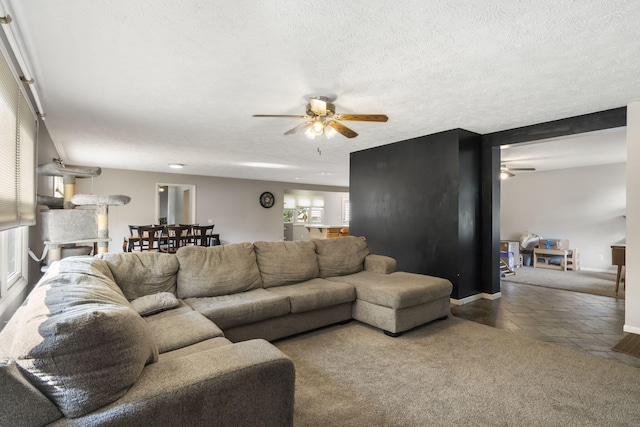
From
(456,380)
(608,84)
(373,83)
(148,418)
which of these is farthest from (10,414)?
(608,84)

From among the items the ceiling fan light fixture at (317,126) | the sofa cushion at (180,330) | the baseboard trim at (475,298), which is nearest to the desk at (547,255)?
the baseboard trim at (475,298)

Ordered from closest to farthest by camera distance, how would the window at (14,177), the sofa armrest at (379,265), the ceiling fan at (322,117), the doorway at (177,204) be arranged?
the window at (14,177) → the ceiling fan at (322,117) → the sofa armrest at (379,265) → the doorway at (177,204)

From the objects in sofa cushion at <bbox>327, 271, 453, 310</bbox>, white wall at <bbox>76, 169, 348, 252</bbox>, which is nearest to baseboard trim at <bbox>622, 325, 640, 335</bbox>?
sofa cushion at <bbox>327, 271, 453, 310</bbox>

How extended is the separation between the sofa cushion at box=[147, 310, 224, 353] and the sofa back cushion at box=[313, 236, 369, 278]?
70.9 inches

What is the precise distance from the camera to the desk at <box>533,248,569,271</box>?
269 inches

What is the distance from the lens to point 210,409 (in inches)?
49.3

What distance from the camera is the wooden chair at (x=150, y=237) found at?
646 centimetres

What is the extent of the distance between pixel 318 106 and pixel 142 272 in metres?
2.14

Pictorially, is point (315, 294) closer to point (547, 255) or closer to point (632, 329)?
point (632, 329)

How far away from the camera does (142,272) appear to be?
2740mm

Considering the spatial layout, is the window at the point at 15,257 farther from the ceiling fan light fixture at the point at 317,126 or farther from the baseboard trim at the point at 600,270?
the baseboard trim at the point at 600,270

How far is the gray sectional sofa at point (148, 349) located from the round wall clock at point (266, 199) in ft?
21.9

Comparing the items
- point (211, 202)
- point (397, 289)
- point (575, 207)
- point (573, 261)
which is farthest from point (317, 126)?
point (575, 207)

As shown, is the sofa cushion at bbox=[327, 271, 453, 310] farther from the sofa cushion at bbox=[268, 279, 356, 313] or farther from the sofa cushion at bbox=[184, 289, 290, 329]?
the sofa cushion at bbox=[184, 289, 290, 329]
